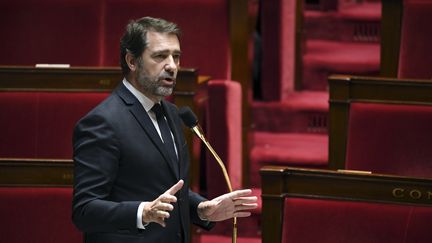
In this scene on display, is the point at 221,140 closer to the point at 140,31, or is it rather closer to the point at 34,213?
the point at 34,213

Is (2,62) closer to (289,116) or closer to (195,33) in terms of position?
(195,33)

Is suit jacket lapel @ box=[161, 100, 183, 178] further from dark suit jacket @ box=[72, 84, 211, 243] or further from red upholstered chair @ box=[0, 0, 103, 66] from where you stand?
red upholstered chair @ box=[0, 0, 103, 66]

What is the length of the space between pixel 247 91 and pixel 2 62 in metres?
0.24

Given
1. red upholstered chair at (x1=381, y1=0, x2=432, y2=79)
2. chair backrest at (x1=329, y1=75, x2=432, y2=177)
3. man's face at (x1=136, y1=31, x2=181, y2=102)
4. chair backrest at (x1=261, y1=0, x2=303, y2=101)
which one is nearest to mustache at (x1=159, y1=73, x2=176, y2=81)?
man's face at (x1=136, y1=31, x2=181, y2=102)

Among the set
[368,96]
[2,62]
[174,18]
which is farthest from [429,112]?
[2,62]

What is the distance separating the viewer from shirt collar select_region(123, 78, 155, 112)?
1.49 ft

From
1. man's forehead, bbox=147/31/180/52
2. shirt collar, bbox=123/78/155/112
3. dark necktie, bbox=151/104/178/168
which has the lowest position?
dark necktie, bbox=151/104/178/168

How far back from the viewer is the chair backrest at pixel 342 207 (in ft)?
1.82

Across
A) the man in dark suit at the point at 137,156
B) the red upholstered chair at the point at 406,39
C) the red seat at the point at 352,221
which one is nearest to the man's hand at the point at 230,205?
the man in dark suit at the point at 137,156

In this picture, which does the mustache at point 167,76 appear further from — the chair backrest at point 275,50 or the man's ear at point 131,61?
the chair backrest at point 275,50

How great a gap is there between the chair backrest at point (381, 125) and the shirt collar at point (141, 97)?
0.29 meters

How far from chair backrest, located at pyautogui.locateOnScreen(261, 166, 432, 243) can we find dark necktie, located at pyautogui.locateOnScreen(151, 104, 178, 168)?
139 mm

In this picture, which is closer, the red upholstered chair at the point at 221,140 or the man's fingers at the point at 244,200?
the man's fingers at the point at 244,200

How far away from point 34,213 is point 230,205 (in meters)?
0.21
